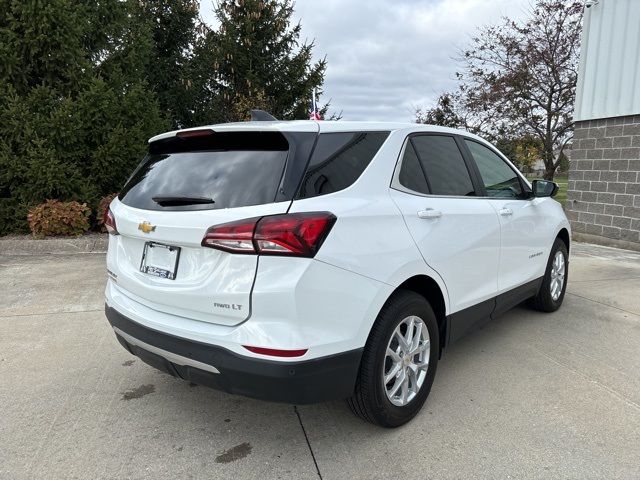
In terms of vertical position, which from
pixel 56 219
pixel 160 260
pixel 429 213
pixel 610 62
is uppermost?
pixel 610 62

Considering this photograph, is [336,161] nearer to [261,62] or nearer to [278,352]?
[278,352]

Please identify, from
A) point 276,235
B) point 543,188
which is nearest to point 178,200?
point 276,235

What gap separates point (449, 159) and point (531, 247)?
1.37m

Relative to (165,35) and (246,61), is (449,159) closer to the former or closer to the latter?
(246,61)

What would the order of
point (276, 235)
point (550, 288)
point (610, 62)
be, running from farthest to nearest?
point (610, 62) < point (550, 288) < point (276, 235)

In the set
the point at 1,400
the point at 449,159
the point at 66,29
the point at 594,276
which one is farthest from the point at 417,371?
the point at 66,29

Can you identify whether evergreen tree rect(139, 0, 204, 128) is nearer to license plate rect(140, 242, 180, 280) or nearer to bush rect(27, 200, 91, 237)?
bush rect(27, 200, 91, 237)

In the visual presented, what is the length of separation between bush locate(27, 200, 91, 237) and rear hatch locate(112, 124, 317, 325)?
5.93 metres

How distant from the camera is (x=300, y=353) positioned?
89.8 inches

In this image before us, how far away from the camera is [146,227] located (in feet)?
8.70

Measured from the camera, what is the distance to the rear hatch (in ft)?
7.69

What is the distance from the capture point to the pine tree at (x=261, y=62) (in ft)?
43.7

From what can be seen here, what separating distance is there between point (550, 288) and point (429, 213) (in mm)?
2566

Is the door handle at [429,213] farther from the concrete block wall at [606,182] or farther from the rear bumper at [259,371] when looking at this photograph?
the concrete block wall at [606,182]
